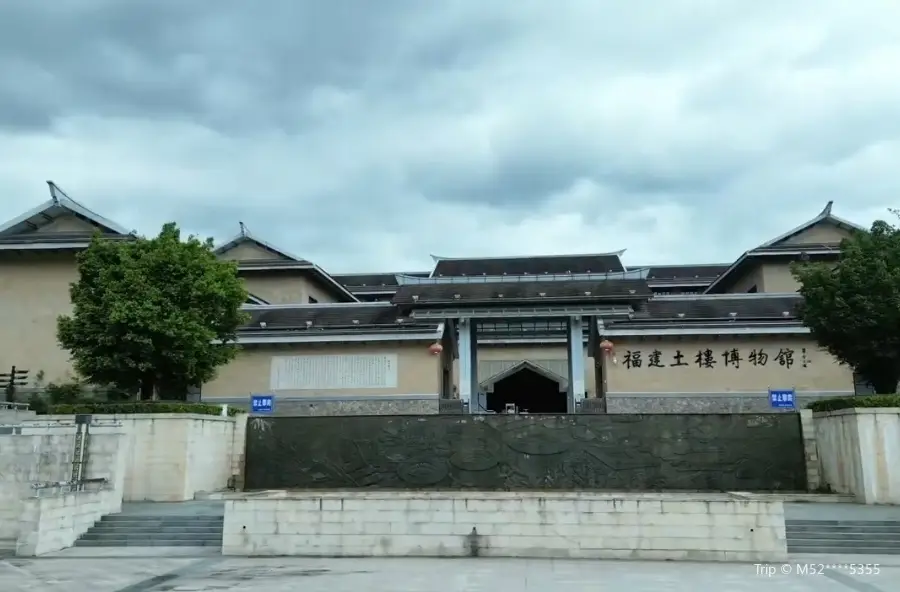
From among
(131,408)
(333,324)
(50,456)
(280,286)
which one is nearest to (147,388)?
(131,408)

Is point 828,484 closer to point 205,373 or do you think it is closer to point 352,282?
point 205,373

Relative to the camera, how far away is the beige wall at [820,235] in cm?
2883

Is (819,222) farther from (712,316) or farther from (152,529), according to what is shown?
(152,529)

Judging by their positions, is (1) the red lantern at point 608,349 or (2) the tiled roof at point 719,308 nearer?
(1) the red lantern at point 608,349

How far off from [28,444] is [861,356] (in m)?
16.3

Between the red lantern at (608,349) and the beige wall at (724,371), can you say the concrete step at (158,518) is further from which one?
the beige wall at (724,371)

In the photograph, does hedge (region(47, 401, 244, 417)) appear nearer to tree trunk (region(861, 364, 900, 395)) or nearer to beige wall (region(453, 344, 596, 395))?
tree trunk (region(861, 364, 900, 395))

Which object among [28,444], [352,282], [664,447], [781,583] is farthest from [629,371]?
[352,282]

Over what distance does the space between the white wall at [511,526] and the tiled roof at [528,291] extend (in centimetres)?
1311

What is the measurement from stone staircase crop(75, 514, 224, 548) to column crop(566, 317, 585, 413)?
1271 centimetres

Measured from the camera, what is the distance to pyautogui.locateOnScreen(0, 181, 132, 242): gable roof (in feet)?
79.5

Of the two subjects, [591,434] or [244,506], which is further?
[591,434]

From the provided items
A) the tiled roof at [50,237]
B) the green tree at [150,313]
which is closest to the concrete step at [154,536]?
the green tree at [150,313]

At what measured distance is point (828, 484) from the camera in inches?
601
